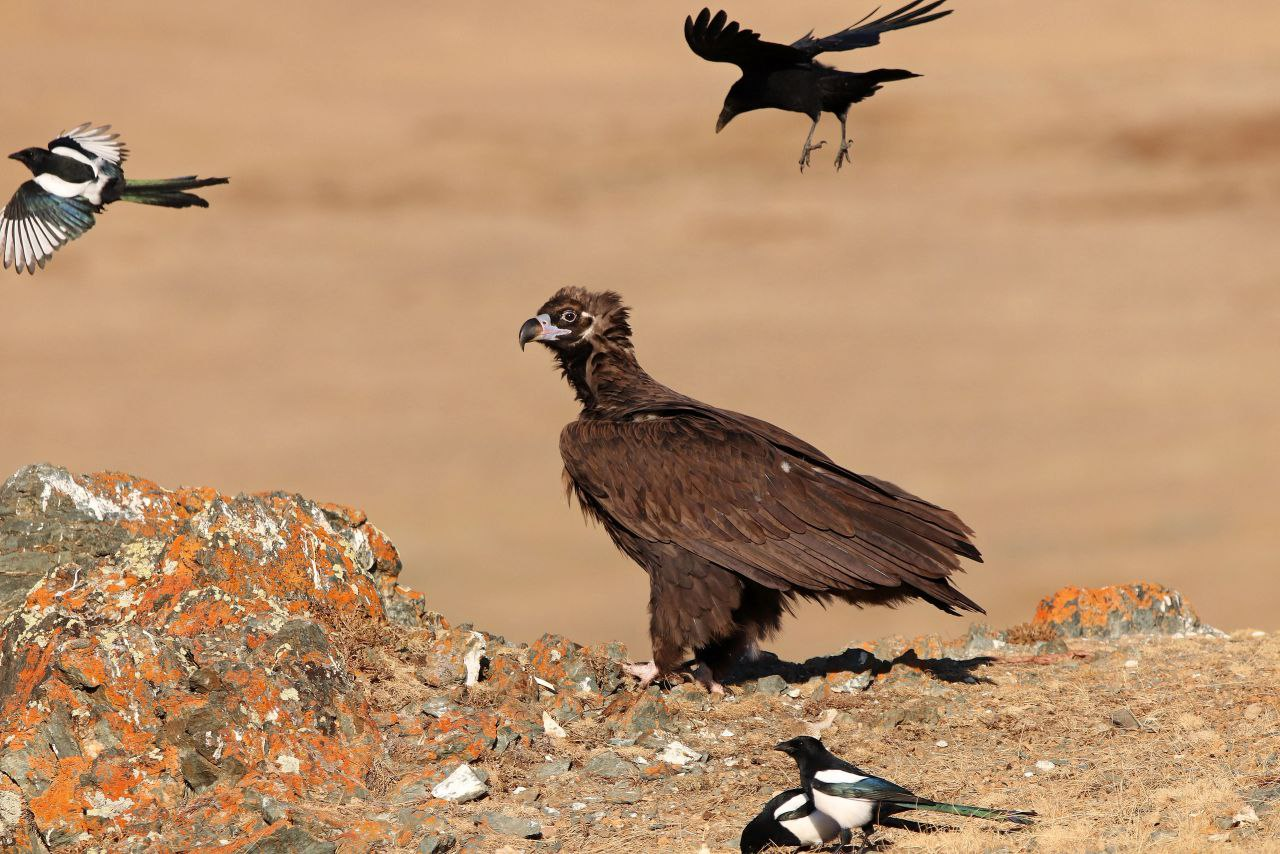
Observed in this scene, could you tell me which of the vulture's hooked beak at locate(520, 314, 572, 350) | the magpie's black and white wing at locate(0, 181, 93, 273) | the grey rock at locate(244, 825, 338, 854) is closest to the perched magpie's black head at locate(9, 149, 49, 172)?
the magpie's black and white wing at locate(0, 181, 93, 273)

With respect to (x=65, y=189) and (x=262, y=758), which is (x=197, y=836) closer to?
(x=262, y=758)

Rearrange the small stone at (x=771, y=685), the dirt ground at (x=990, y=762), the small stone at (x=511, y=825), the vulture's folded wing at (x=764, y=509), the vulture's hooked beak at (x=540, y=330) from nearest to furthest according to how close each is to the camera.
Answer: the dirt ground at (x=990, y=762) → the small stone at (x=511, y=825) → the vulture's folded wing at (x=764, y=509) → the small stone at (x=771, y=685) → the vulture's hooked beak at (x=540, y=330)

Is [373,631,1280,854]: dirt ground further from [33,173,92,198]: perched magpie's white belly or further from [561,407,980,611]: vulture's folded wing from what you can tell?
[33,173,92,198]: perched magpie's white belly

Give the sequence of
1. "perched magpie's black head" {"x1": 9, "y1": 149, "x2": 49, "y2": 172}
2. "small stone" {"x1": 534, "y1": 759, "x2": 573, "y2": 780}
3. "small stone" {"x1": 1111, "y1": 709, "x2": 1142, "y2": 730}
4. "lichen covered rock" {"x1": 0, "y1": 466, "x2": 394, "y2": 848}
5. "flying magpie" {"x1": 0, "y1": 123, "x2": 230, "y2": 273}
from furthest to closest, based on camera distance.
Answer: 1. "perched magpie's black head" {"x1": 9, "y1": 149, "x2": 49, "y2": 172}
2. "flying magpie" {"x1": 0, "y1": 123, "x2": 230, "y2": 273}
3. "small stone" {"x1": 1111, "y1": 709, "x2": 1142, "y2": 730}
4. "small stone" {"x1": 534, "y1": 759, "x2": 573, "y2": 780}
5. "lichen covered rock" {"x1": 0, "y1": 466, "x2": 394, "y2": 848}

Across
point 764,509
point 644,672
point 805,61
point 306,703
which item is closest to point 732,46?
point 805,61

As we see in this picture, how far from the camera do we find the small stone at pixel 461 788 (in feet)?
28.3

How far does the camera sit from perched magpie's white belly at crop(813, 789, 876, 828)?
7.60 m

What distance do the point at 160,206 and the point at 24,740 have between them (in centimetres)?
474

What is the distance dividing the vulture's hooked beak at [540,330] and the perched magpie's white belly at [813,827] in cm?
486

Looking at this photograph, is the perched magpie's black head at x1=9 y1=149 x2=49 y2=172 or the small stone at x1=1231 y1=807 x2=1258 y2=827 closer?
the small stone at x1=1231 y1=807 x2=1258 y2=827

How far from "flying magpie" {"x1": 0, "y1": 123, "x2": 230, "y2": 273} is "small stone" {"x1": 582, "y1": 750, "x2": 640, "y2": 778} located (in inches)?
215

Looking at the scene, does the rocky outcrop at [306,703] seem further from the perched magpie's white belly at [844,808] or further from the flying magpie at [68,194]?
the flying magpie at [68,194]

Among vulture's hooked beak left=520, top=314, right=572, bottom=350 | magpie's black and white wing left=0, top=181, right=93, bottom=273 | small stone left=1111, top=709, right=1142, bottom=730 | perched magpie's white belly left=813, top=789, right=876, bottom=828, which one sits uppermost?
magpie's black and white wing left=0, top=181, right=93, bottom=273

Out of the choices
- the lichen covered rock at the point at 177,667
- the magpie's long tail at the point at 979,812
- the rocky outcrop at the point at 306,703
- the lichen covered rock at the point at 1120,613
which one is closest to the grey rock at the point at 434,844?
the rocky outcrop at the point at 306,703
